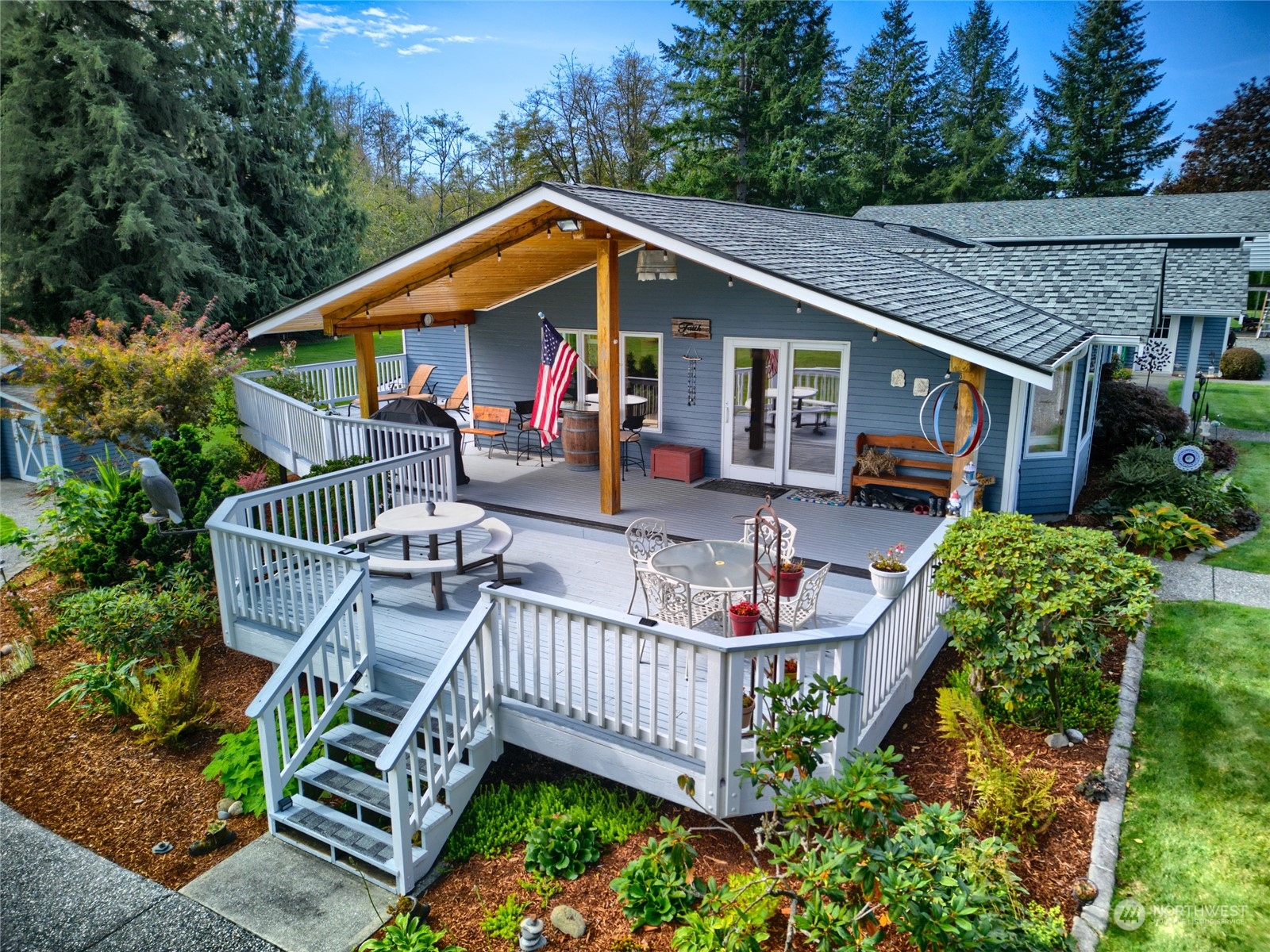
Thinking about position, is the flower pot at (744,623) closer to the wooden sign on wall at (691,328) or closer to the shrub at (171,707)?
the shrub at (171,707)

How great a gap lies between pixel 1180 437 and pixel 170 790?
44.6 ft

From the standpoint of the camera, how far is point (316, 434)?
9.80m

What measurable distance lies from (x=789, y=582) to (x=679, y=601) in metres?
0.95

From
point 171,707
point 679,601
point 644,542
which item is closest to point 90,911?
point 171,707

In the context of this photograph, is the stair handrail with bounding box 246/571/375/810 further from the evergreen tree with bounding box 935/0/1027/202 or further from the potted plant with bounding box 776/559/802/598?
the evergreen tree with bounding box 935/0/1027/202

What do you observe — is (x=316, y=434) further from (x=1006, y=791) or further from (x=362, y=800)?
(x=1006, y=791)

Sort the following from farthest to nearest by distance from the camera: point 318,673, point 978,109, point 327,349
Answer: point 978,109
point 327,349
point 318,673

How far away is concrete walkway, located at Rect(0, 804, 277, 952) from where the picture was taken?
4250 mm

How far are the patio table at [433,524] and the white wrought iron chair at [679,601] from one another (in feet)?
6.14

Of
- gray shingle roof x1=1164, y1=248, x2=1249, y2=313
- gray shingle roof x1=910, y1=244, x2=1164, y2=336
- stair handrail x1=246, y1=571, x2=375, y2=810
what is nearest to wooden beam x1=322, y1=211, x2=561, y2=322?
stair handrail x1=246, y1=571, x2=375, y2=810

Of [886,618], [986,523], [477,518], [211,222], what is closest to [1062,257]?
[986,523]

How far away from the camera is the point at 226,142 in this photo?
26.1m

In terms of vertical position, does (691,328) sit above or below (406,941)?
above

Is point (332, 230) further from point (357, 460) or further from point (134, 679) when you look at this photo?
point (134, 679)
